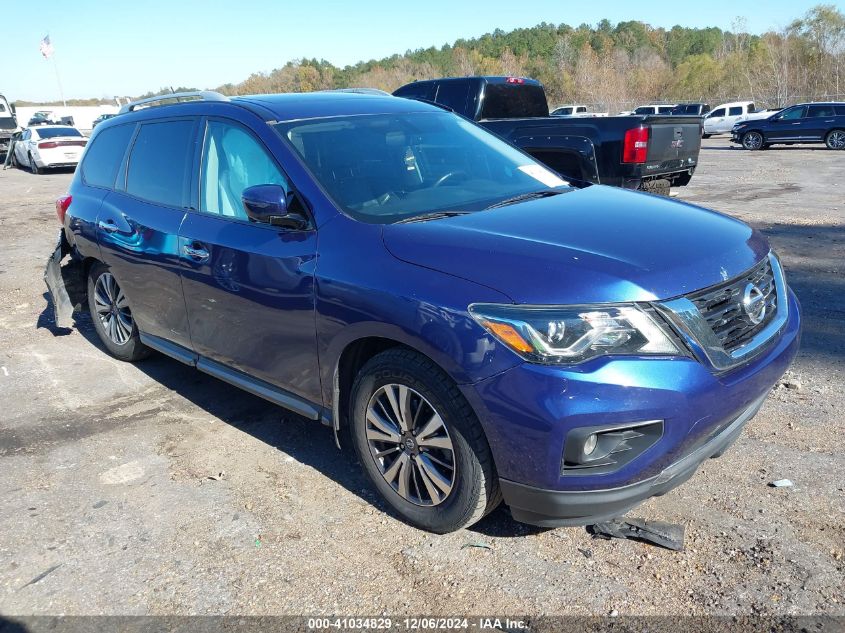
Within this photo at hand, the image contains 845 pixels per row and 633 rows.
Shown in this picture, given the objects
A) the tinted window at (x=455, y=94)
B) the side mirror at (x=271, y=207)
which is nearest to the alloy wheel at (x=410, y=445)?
the side mirror at (x=271, y=207)

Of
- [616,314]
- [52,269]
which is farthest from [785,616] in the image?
[52,269]

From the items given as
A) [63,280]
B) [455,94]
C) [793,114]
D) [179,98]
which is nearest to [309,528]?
[179,98]

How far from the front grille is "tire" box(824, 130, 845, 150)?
26.3m

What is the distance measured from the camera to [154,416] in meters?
4.58

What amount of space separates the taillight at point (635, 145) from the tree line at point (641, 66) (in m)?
14.3

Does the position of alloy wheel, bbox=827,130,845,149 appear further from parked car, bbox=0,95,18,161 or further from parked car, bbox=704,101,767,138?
parked car, bbox=0,95,18,161

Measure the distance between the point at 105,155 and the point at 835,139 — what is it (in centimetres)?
2663

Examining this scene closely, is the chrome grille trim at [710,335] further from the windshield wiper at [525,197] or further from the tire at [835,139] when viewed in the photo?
the tire at [835,139]

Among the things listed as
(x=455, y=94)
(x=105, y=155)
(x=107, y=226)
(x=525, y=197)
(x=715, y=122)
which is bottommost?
(x=715, y=122)

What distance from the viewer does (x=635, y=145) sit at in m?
7.72

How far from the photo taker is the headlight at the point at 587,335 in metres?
2.50

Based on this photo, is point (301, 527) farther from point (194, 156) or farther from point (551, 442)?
point (194, 156)

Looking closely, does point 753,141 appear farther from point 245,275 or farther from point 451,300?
point 451,300

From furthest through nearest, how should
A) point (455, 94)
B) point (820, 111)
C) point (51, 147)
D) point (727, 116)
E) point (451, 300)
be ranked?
1. point (727, 116)
2. point (820, 111)
3. point (51, 147)
4. point (455, 94)
5. point (451, 300)
